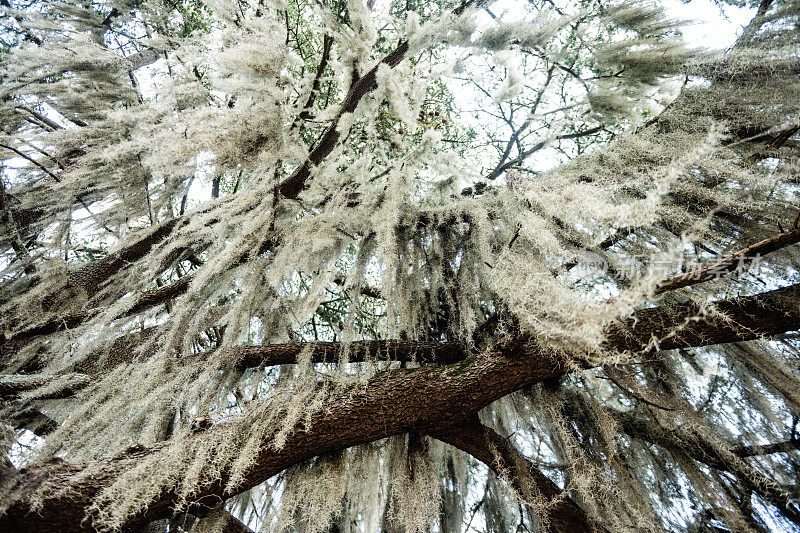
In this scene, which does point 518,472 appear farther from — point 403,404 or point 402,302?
point 402,302

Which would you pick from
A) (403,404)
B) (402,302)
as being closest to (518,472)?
(403,404)

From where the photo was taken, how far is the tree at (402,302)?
1421 millimetres

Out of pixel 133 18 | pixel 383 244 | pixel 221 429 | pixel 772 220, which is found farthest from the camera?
pixel 133 18

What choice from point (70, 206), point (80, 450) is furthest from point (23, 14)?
point (80, 450)

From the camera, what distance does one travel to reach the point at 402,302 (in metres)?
2.10

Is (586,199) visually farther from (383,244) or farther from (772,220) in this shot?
(772,220)

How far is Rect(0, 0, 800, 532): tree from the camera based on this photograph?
4.66 ft

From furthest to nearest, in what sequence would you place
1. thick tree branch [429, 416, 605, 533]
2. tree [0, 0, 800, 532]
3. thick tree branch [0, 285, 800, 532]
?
1. thick tree branch [429, 416, 605, 533]
2. tree [0, 0, 800, 532]
3. thick tree branch [0, 285, 800, 532]

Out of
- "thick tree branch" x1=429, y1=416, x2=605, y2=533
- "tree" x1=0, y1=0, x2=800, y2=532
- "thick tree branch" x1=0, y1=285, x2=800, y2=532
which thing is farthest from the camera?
Result: "thick tree branch" x1=429, y1=416, x2=605, y2=533

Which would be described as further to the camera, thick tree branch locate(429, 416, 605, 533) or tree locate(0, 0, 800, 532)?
thick tree branch locate(429, 416, 605, 533)

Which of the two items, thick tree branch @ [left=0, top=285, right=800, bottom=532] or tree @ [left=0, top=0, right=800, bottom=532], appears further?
tree @ [left=0, top=0, right=800, bottom=532]

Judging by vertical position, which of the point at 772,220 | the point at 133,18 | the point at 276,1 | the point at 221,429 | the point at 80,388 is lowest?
the point at 221,429

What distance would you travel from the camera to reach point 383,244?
1.74 m

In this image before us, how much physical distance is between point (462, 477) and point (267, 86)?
229cm
